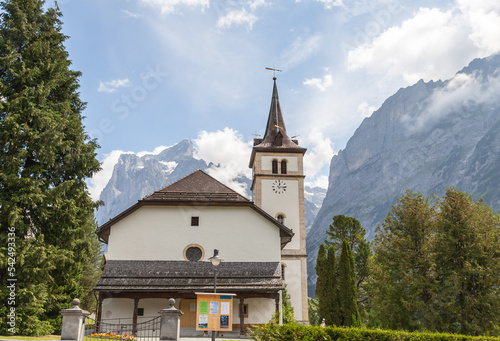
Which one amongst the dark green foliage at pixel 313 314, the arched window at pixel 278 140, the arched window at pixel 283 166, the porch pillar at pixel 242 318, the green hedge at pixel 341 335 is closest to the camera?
the green hedge at pixel 341 335

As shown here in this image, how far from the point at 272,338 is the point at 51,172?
11651 mm

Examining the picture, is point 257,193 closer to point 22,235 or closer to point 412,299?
point 412,299

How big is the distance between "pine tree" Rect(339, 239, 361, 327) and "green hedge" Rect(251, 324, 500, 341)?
20.8 meters

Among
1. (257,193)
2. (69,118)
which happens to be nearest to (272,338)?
(69,118)

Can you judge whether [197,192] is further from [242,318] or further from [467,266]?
[467,266]

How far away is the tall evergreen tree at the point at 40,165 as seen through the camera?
15523 millimetres

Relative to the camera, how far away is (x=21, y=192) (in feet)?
52.9

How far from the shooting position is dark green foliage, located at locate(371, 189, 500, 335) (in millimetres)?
17266

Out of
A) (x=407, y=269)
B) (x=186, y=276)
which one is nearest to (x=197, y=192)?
(x=186, y=276)

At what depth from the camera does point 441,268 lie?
1909 centimetres

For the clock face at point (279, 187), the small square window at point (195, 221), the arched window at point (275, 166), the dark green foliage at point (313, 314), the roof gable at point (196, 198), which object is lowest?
the dark green foliage at point (313, 314)

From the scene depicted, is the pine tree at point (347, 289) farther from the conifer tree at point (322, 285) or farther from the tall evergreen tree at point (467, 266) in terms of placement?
the tall evergreen tree at point (467, 266)

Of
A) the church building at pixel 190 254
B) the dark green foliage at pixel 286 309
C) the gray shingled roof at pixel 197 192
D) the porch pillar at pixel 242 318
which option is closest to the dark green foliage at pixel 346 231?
A: the dark green foliage at pixel 286 309

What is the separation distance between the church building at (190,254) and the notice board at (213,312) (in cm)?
718
